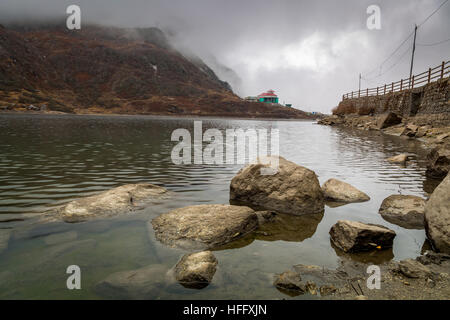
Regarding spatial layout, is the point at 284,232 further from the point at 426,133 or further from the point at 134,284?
the point at 426,133

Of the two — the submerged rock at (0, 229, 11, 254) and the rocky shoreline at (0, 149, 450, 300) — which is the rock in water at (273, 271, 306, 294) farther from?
the submerged rock at (0, 229, 11, 254)

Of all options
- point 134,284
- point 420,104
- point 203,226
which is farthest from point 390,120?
point 134,284

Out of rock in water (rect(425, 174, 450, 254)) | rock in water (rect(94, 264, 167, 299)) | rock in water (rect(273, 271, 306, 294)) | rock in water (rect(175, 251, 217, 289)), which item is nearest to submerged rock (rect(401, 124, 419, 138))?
rock in water (rect(425, 174, 450, 254))

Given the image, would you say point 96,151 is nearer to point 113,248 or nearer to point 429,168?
point 113,248

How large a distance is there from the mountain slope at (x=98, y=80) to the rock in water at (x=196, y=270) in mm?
83634

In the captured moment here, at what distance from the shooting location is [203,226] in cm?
576

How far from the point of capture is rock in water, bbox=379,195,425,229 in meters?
6.61

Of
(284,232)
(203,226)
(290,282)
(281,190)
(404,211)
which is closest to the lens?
(290,282)

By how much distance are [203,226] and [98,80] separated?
432ft

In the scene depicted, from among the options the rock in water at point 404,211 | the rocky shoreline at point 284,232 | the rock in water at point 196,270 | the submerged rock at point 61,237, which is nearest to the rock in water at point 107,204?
the rocky shoreline at point 284,232

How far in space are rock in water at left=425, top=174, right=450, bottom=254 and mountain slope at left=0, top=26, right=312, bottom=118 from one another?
8596 centimetres
